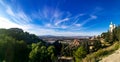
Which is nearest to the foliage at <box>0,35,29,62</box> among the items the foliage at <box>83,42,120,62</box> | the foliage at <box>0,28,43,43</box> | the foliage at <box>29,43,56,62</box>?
the foliage at <box>29,43,56,62</box>

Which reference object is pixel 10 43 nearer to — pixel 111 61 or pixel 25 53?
pixel 25 53

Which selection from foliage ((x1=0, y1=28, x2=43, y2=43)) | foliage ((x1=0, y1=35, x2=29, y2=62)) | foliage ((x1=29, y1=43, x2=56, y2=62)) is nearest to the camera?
foliage ((x1=0, y1=35, x2=29, y2=62))

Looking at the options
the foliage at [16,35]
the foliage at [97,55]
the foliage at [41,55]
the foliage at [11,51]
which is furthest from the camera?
the foliage at [16,35]

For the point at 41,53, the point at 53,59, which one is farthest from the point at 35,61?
the point at 53,59

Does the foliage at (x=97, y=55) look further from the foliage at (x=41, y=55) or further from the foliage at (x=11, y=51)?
the foliage at (x=41, y=55)

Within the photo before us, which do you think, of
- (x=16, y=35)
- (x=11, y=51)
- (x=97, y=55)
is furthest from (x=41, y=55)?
(x=16, y=35)

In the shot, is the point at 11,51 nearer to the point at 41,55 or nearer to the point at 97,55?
the point at 97,55

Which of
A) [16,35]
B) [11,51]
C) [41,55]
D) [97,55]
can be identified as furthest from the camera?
[16,35]

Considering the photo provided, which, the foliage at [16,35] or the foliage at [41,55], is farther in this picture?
the foliage at [16,35]

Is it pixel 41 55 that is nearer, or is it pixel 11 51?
pixel 11 51

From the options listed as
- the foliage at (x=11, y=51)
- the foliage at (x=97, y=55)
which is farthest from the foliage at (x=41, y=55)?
the foliage at (x=97, y=55)

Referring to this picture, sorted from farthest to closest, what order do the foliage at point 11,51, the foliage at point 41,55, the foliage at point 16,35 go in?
the foliage at point 16,35 → the foliage at point 41,55 → the foliage at point 11,51

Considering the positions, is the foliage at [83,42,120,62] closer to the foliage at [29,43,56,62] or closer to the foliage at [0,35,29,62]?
the foliage at [0,35,29,62]
